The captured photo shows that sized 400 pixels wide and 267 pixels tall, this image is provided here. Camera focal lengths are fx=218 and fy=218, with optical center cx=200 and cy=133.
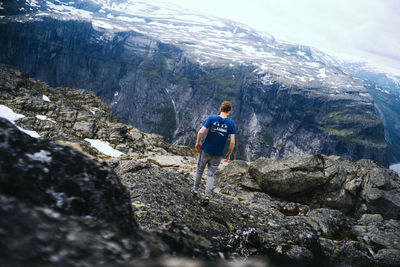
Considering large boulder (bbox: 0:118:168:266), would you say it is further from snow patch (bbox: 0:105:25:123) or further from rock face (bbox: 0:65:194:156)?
snow patch (bbox: 0:105:25:123)

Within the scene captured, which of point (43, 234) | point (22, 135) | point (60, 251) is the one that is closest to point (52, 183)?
point (22, 135)

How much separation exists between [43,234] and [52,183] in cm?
179

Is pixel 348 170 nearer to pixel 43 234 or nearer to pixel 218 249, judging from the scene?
pixel 218 249

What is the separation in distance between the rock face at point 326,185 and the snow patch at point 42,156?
25.1 meters

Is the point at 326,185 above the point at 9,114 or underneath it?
above

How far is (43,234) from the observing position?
2.68m

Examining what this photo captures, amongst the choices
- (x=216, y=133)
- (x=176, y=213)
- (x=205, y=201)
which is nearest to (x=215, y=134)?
(x=216, y=133)

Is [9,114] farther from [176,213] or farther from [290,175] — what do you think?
[290,175]

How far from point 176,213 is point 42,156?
22.1 ft

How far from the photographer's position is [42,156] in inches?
173

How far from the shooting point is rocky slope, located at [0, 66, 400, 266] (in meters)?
2.85

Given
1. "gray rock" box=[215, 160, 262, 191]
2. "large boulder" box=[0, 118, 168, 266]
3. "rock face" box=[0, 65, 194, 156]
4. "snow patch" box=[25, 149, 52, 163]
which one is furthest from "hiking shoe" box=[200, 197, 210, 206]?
"rock face" box=[0, 65, 194, 156]

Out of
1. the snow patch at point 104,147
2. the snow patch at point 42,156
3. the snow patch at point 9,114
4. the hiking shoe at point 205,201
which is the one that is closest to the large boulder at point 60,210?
the snow patch at point 42,156

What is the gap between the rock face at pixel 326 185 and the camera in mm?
25766
